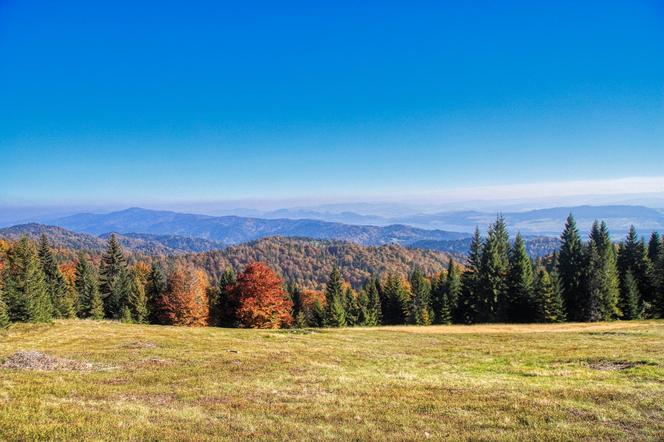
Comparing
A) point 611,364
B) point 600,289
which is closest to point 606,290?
point 600,289

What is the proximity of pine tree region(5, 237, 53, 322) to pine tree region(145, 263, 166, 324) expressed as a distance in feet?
67.7

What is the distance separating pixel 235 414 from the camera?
13484mm

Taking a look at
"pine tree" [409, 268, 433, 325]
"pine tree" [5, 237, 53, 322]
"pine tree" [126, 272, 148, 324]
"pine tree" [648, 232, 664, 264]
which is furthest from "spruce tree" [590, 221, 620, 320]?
"pine tree" [5, 237, 53, 322]

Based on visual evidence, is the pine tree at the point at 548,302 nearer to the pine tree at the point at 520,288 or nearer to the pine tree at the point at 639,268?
the pine tree at the point at 520,288

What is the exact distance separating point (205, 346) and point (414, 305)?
69111 millimetres

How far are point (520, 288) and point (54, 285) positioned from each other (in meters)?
90.3

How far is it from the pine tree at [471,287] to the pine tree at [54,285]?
77696 millimetres

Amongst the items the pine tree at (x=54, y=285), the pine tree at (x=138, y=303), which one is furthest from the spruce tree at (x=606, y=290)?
the pine tree at (x=54, y=285)

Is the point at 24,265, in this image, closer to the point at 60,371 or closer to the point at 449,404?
the point at 60,371

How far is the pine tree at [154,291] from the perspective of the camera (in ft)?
273

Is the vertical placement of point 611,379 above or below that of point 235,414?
below

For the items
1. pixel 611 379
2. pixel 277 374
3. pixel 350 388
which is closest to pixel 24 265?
pixel 277 374

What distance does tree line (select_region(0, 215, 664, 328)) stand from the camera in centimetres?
6538

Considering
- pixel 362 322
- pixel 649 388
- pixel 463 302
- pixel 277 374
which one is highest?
pixel 649 388
